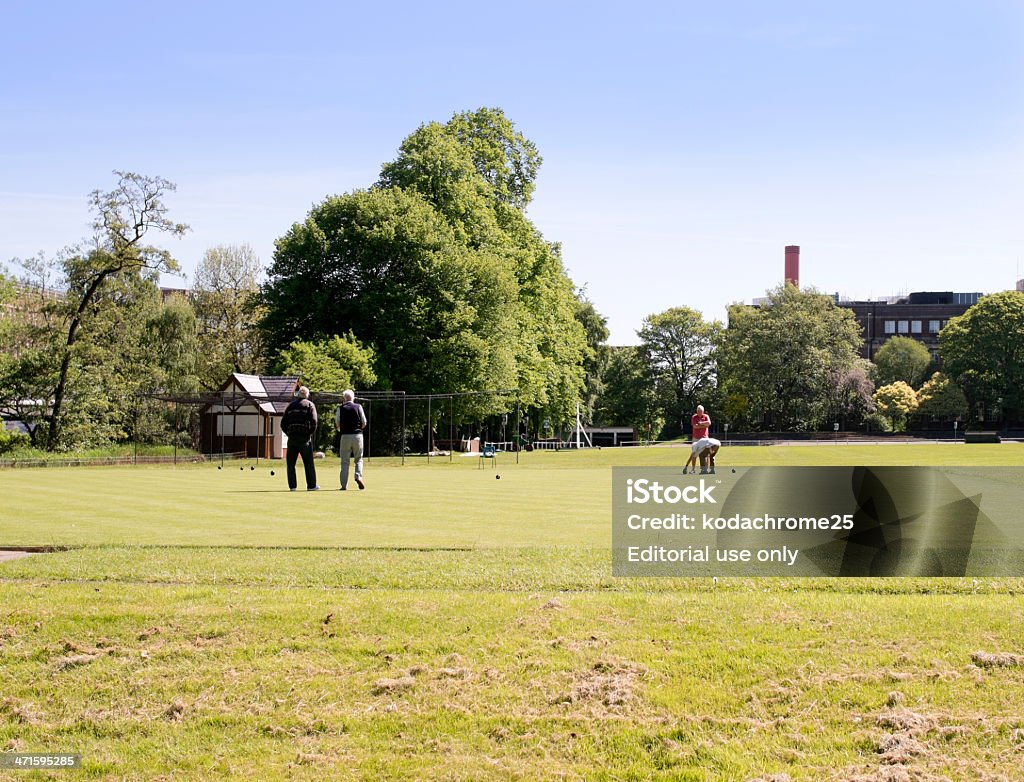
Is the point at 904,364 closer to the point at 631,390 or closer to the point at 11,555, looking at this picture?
the point at 631,390

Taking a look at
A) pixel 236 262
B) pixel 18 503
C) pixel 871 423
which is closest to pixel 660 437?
pixel 871 423

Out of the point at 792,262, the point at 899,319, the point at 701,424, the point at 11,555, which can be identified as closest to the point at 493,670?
the point at 11,555

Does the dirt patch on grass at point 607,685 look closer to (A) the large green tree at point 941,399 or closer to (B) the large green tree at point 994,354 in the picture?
(A) the large green tree at point 941,399

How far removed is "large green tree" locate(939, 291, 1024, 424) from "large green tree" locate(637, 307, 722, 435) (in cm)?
2637

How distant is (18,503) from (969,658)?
18.3 meters

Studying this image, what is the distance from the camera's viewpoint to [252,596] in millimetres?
10586

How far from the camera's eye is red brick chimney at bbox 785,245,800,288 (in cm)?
12800

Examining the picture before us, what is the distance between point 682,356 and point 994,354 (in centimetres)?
3340

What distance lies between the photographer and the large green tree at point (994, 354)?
347 feet

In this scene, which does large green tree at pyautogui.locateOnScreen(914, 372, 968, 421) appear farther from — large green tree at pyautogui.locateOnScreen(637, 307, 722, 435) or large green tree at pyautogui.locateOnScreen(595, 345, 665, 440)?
large green tree at pyautogui.locateOnScreen(595, 345, 665, 440)

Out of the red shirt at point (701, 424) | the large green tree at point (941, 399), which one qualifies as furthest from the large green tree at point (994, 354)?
the red shirt at point (701, 424)

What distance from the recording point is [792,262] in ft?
422

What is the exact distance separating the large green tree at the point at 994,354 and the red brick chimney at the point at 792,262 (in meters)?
24.2

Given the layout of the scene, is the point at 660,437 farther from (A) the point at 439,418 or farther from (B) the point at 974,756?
(B) the point at 974,756
